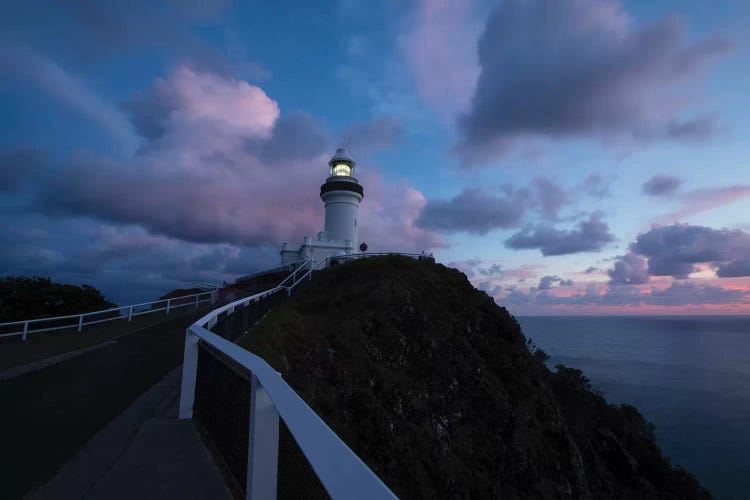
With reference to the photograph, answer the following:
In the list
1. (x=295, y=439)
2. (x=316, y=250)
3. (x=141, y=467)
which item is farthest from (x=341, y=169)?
(x=295, y=439)

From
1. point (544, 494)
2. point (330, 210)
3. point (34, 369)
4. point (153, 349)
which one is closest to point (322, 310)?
point (153, 349)

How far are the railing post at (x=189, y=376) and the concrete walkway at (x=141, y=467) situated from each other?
23 centimetres

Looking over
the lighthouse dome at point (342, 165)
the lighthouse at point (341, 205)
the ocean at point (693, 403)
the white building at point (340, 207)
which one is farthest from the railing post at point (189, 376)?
the ocean at point (693, 403)

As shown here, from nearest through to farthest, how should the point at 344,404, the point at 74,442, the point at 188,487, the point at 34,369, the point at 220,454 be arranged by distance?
the point at 188,487, the point at 220,454, the point at 74,442, the point at 34,369, the point at 344,404

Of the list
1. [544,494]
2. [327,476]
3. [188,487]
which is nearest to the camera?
[327,476]

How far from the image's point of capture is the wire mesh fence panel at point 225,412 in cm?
312

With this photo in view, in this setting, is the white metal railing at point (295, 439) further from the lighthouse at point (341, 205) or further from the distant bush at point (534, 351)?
the distant bush at point (534, 351)

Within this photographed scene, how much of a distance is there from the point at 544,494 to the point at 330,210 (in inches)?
1147

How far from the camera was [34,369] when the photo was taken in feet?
28.4

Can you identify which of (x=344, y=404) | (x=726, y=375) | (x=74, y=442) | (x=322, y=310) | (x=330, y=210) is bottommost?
(x=726, y=375)

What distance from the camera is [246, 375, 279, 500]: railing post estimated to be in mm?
2285

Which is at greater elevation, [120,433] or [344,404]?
[120,433]

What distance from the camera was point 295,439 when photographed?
1.54 meters

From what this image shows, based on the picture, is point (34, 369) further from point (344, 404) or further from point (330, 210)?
point (330, 210)
